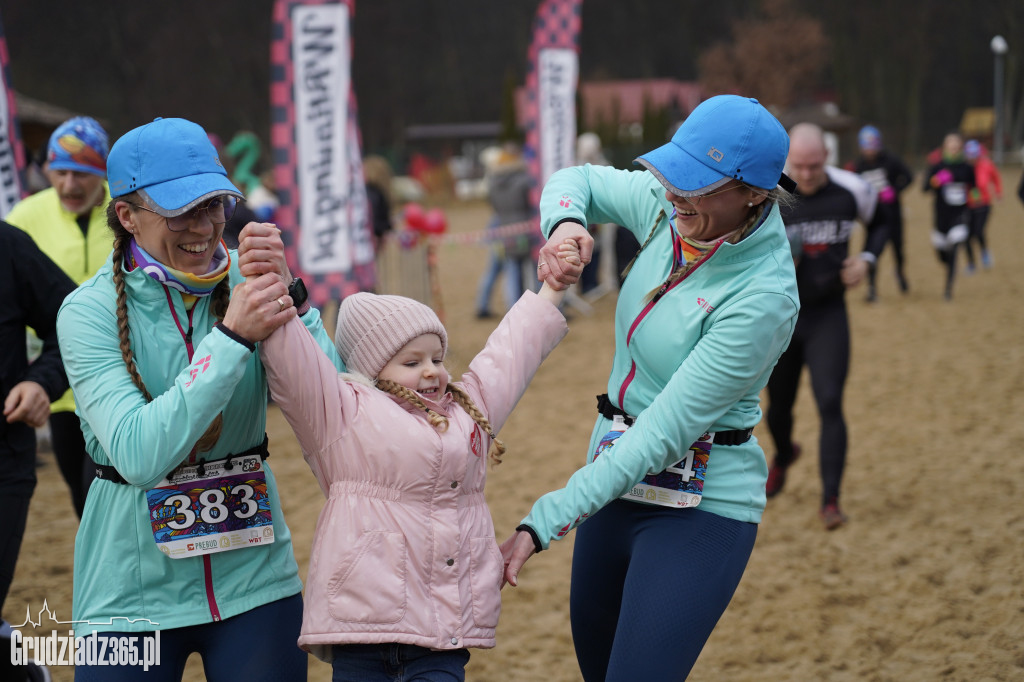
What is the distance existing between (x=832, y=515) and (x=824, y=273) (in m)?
1.42

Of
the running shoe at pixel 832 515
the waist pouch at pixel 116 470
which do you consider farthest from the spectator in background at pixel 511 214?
the waist pouch at pixel 116 470

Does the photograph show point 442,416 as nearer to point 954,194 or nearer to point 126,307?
point 126,307

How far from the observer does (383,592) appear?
225 centimetres

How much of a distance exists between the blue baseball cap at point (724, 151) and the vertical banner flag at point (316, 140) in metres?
5.89

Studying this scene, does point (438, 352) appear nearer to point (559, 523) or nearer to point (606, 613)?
point (559, 523)

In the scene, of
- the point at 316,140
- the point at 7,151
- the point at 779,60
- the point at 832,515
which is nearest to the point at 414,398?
the point at 832,515

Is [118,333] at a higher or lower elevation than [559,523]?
higher

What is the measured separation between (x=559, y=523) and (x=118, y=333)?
1.18 metres

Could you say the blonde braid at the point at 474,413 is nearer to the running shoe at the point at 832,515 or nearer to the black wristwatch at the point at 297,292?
the black wristwatch at the point at 297,292

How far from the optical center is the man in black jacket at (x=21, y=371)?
307 centimetres

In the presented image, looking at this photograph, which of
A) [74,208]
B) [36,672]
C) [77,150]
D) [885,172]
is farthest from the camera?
[885,172]

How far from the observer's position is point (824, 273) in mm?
5301

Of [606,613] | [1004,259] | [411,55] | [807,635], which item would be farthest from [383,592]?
[411,55]

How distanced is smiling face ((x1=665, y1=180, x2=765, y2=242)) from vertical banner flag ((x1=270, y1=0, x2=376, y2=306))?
582 centimetres
